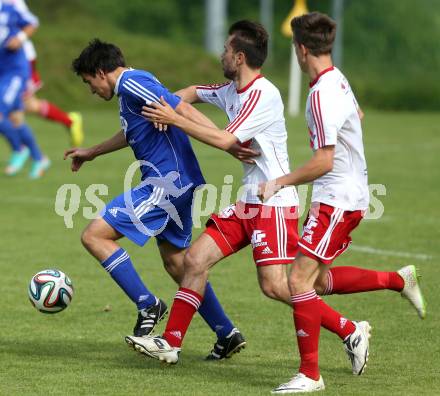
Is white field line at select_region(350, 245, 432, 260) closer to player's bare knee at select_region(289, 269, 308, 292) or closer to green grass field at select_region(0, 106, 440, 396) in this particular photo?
green grass field at select_region(0, 106, 440, 396)

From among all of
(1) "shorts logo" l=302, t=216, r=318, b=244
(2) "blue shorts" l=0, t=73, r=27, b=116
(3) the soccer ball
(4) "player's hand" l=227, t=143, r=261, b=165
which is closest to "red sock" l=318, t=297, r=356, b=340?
(1) "shorts logo" l=302, t=216, r=318, b=244

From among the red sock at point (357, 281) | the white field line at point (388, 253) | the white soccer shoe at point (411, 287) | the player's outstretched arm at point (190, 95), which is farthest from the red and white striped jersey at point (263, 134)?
the white field line at point (388, 253)

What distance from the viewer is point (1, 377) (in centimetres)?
629

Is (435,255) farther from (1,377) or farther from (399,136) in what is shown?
(399,136)

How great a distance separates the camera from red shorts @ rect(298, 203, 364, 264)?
602 centimetres

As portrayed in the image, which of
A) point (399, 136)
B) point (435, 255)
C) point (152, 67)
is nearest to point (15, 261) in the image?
point (435, 255)

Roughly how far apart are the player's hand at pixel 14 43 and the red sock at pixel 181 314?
995 cm

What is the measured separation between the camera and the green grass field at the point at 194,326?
244 inches

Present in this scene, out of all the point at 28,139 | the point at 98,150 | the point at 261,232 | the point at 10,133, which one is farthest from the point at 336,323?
the point at 10,133

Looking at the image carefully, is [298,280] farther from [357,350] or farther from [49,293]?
[49,293]

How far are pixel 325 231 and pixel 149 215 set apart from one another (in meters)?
1.25

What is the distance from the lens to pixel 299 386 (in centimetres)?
589

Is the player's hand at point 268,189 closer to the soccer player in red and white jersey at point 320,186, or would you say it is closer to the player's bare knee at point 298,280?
the soccer player in red and white jersey at point 320,186

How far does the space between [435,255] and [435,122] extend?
1718 centimetres
